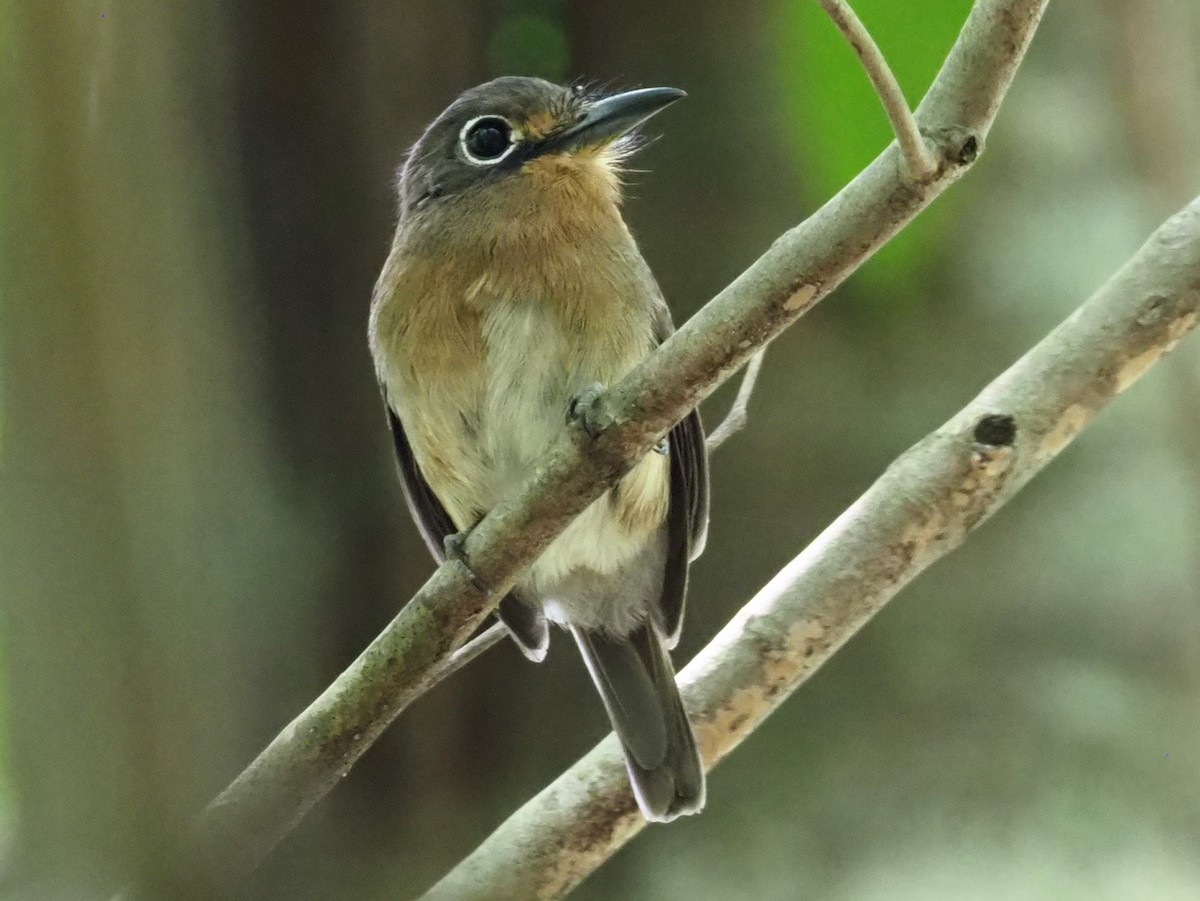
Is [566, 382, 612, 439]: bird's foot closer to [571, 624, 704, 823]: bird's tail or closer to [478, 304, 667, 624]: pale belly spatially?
[478, 304, 667, 624]: pale belly

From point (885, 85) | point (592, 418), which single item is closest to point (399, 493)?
point (592, 418)

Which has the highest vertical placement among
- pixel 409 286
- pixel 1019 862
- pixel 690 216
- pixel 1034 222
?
pixel 409 286

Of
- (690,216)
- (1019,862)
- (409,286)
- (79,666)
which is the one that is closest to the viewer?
(79,666)

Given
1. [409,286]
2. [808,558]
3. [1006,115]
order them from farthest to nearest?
[1006,115], [409,286], [808,558]

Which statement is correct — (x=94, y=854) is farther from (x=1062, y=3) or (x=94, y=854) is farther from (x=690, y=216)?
(x=1062, y=3)

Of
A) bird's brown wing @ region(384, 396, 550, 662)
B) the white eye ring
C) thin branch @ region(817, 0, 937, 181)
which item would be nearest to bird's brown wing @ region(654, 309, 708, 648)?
bird's brown wing @ region(384, 396, 550, 662)

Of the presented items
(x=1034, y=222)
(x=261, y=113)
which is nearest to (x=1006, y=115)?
(x=1034, y=222)

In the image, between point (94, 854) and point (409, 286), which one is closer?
point (94, 854)
